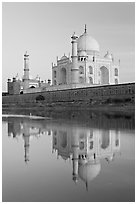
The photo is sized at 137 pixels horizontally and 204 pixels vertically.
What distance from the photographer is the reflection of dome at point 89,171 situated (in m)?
2.64

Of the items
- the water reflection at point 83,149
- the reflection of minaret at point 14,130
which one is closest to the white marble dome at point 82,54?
the reflection of minaret at point 14,130

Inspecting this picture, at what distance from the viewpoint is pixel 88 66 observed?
28781 mm

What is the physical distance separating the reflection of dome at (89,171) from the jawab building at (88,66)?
24.9 meters

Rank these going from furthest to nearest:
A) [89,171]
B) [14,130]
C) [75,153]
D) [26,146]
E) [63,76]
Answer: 1. [63,76]
2. [14,130]
3. [26,146]
4. [75,153]
5. [89,171]

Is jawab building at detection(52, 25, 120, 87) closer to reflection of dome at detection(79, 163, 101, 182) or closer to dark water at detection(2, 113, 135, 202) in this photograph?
dark water at detection(2, 113, 135, 202)

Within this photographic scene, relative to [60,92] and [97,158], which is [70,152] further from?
[60,92]

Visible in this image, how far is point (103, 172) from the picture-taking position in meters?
2.78

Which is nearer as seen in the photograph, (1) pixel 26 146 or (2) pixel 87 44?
(1) pixel 26 146

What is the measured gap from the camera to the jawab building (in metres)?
28.7

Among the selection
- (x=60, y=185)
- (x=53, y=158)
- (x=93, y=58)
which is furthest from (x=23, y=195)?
(x=93, y=58)

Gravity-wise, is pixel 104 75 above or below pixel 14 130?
above

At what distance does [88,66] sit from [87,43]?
3.35m

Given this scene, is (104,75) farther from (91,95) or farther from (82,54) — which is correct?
(91,95)

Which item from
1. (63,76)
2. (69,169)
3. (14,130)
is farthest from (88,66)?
(69,169)
